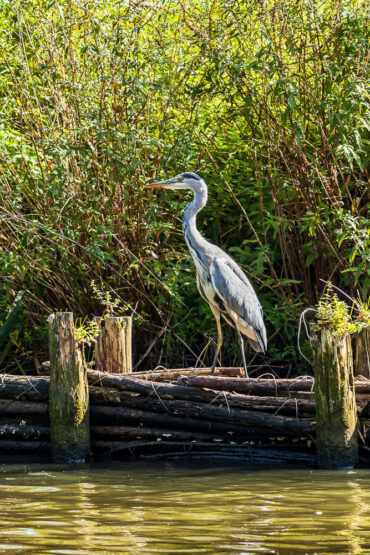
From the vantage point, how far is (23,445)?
6.41 metres

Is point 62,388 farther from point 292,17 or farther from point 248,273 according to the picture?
point 292,17

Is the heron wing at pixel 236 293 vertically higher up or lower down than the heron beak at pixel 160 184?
lower down

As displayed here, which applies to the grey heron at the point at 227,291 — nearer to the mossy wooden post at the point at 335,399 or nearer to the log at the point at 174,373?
the log at the point at 174,373

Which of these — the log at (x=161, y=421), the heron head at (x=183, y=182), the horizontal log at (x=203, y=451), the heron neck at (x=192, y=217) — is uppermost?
the heron head at (x=183, y=182)

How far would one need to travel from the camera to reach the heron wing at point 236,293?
6750mm

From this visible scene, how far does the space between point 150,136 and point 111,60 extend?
87cm

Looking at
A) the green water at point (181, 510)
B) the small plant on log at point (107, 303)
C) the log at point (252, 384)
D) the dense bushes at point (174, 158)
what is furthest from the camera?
the dense bushes at point (174, 158)

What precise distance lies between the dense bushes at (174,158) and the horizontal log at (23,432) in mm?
1586

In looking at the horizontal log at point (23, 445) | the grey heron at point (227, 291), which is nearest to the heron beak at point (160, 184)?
the grey heron at point (227, 291)

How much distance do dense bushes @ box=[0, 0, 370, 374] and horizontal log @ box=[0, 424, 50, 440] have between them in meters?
1.59

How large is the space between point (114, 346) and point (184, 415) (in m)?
0.83

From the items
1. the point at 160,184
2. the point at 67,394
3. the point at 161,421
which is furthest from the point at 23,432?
the point at 160,184

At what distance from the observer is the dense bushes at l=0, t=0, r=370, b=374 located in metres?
6.98

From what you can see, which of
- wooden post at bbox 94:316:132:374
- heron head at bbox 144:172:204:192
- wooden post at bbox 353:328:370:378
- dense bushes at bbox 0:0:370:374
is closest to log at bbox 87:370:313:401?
wooden post at bbox 94:316:132:374
